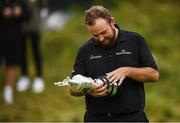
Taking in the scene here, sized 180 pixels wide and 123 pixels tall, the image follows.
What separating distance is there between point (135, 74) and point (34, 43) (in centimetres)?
475

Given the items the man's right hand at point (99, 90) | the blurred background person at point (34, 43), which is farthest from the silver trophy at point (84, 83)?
the blurred background person at point (34, 43)

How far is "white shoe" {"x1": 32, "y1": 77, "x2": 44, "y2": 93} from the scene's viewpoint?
972 cm

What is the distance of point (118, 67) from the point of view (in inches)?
195

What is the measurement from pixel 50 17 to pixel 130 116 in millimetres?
6581

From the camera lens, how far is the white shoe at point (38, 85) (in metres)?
9.72

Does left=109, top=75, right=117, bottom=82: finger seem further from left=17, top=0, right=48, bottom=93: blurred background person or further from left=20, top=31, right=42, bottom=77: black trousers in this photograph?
left=20, top=31, right=42, bottom=77: black trousers

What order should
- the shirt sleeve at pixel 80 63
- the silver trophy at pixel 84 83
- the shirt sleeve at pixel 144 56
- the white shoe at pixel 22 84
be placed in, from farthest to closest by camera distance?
the white shoe at pixel 22 84
the shirt sleeve at pixel 80 63
the shirt sleeve at pixel 144 56
the silver trophy at pixel 84 83

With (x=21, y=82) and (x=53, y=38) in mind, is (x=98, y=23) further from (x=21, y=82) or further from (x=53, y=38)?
(x=53, y=38)

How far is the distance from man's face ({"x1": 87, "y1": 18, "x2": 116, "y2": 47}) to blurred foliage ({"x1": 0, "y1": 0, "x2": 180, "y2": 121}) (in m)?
4.07

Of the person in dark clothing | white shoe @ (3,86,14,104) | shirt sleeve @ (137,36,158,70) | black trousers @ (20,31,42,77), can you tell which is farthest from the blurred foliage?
shirt sleeve @ (137,36,158,70)

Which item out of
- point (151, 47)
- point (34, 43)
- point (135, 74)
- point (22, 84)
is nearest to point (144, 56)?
point (135, 74)

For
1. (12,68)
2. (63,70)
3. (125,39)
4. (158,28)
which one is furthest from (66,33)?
(125,39)

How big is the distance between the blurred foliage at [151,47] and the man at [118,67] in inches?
157

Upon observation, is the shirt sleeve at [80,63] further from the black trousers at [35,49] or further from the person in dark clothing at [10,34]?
the black trousers at [35,49]
